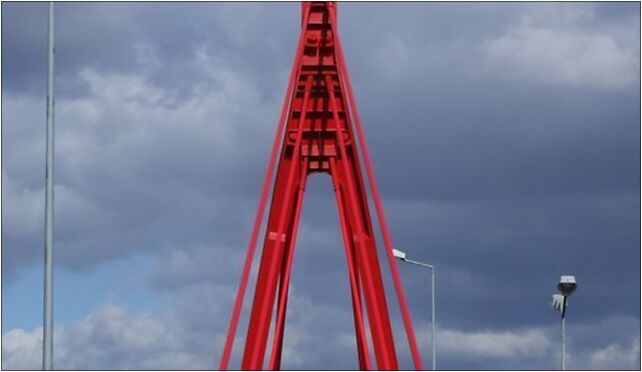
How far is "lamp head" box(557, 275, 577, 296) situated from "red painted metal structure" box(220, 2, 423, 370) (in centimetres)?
568

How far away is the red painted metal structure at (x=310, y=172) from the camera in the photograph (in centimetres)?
4638

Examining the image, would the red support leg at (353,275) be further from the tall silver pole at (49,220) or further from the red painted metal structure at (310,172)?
the tall silver pole at (49,220)

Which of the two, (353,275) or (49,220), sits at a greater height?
(49,220)

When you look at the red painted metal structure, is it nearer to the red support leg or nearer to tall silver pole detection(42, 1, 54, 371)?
the red support leg

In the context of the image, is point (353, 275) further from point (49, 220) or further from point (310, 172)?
point (49, 220)

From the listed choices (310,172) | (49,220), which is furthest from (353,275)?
(49,220)

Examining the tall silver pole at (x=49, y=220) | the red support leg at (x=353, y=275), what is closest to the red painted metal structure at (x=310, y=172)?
the red support leg at (x=353, y=275)

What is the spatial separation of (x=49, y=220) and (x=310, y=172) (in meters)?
9.71

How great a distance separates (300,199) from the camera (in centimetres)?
4741

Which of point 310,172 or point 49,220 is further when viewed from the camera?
point 310,172

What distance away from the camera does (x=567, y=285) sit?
50625 millimetres

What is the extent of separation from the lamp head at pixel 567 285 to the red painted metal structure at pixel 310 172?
18.6 feet

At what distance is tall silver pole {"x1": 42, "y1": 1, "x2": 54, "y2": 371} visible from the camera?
124 feet

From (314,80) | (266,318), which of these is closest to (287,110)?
(314,80)
